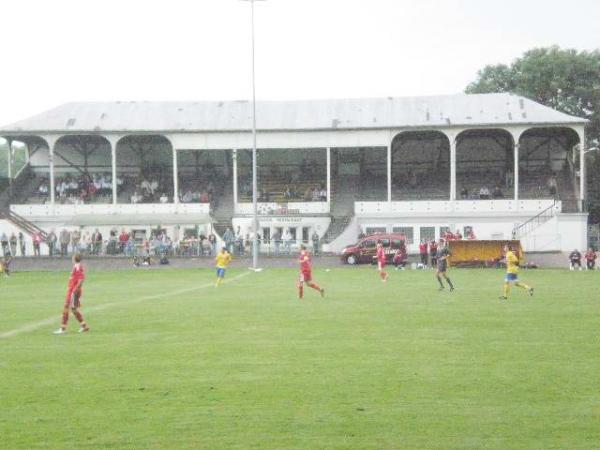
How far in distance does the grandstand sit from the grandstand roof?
145mm

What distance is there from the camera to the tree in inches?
2704

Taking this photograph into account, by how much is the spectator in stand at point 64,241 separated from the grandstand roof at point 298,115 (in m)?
7.54

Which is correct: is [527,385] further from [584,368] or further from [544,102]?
[544,102]

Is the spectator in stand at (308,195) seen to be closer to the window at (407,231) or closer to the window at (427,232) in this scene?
the window at (407,231)

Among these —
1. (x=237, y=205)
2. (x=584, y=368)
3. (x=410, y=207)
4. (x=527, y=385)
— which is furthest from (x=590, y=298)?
(x=237, y=205)

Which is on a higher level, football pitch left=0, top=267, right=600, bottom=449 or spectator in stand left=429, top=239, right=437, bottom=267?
spectator in stand left=429, top=239, right=437, bottom=267

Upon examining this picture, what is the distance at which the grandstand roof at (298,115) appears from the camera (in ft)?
172

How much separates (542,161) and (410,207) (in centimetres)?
1251

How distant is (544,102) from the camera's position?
234 feet

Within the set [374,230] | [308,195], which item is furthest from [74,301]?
[308,195]

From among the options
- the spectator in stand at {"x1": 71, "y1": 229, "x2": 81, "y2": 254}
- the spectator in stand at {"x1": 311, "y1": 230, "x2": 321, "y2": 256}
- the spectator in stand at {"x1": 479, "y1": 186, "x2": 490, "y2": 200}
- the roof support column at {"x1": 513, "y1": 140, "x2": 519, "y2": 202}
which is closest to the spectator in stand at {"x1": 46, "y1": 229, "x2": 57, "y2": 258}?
the spectator in stand at {"x1": 71, "y1": 229, "x2": 81, "y2": 254}

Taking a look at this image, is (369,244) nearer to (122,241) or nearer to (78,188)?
(122,241)

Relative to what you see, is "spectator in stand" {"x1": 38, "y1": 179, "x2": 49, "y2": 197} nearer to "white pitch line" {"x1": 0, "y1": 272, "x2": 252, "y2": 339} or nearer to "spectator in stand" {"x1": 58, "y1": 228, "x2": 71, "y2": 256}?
"spectator in stand" {"x1": 58, "y1": 228, "x2": 71, "y2": 256}

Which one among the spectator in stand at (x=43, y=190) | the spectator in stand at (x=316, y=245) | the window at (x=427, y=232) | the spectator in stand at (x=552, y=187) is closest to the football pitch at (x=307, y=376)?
the spectator in stand at (x=316, y=245)
